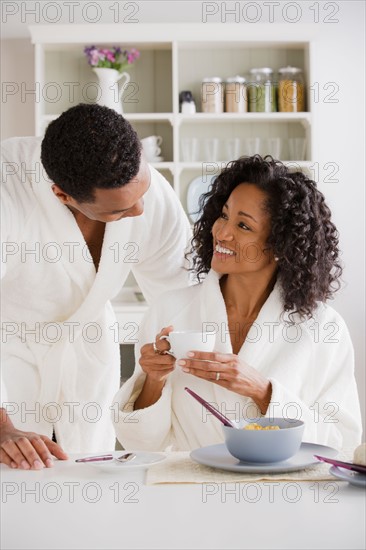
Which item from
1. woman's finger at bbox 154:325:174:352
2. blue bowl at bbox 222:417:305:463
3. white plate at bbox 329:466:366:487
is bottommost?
white plate at bbox 329:466:366:487

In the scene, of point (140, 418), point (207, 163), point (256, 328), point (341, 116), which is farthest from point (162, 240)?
point (341, 116)

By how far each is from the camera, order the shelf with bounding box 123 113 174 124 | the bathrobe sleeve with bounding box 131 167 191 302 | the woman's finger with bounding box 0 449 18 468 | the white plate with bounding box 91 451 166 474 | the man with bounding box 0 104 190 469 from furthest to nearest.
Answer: the shelf with bounding box 123 113 174 124, the bathrobe sleeve with bounding box 131 167 191 302, the man with bounding box 0 104 190 469, the woman's finger with bounding box 0 449 18 468, the white plate with bounding box 91 451 166 474

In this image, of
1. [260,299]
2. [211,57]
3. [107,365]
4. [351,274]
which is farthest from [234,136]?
[260,299]

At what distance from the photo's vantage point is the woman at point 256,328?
1.62m

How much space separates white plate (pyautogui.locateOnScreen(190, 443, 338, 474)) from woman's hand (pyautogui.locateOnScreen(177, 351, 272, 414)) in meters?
0.20

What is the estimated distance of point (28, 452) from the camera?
1.32m

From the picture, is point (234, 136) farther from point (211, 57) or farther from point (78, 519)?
point (78, 519)

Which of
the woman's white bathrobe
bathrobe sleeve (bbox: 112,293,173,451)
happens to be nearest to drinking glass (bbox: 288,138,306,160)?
the woman's white bathrobe

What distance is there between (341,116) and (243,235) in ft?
8.79

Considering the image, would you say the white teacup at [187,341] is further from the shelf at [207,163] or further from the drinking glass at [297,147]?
the drinking glass at [297,147]

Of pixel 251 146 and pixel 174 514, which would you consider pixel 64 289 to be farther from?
pixel 251 146

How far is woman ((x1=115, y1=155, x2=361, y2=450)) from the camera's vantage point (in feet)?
5.33

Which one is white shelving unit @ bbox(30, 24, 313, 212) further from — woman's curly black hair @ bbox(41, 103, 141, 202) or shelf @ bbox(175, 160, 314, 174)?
woman's curly black hair @ bbox(41, 103, 141, 202)

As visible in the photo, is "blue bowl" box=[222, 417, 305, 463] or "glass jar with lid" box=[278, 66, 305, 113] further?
"glass jar with lid" box=[278, 66, 305, 113]
